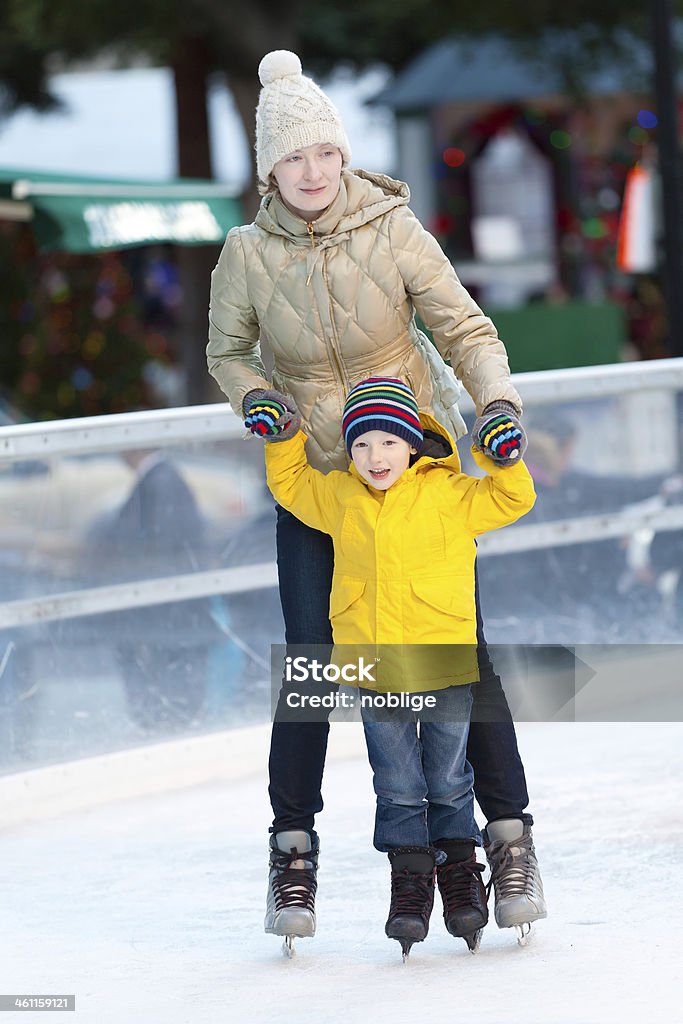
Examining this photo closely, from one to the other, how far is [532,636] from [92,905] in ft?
7.34

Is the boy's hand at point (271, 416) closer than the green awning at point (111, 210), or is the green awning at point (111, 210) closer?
the boy's hand at point (271, 416)

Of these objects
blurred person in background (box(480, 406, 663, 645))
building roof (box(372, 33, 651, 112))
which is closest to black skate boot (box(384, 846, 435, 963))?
blurred person in background (box(480, 406, 663, 645))

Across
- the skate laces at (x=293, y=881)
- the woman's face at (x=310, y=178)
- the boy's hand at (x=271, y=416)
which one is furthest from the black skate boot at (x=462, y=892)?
the woman's face at (x=310, y=178)

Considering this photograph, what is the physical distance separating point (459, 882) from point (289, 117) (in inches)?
61.4

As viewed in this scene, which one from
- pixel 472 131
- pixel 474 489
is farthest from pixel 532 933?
pixel 472 131

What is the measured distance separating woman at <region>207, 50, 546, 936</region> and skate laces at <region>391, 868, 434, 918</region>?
15cm

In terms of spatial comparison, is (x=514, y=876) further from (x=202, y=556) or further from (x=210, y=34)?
(x=210, y=34)

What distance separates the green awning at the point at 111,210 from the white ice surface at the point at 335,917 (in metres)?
5.52

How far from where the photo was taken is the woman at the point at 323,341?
3613 millimetres

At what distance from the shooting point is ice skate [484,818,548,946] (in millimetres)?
3641

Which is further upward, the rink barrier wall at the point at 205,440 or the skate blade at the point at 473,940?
the rink barrier wall at the point at 205,440

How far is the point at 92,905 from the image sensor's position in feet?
13.9

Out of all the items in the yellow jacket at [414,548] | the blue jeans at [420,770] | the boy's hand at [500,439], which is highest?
the boy's hand at [500,439]

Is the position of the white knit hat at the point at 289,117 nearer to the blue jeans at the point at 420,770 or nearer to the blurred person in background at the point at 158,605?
the blue jeans at the point at 420,770
